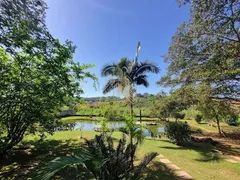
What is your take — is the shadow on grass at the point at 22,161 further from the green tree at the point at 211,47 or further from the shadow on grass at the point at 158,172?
the green tree at the point at 211,47

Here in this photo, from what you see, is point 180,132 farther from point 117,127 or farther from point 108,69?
point 108,69

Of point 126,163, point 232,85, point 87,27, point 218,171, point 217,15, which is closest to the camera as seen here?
point 126,163

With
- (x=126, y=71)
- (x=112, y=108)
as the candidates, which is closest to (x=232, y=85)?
(x=126, y=71)

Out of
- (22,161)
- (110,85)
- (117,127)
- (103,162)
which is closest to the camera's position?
(103,162)

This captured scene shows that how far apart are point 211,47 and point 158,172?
196 inches

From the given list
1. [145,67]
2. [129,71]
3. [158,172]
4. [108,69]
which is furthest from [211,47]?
[108,69]

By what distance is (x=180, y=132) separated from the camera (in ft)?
24.9

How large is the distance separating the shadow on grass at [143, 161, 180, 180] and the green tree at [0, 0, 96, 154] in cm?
332

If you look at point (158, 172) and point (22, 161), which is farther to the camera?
point (22, 161)

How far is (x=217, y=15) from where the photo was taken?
4.87 m

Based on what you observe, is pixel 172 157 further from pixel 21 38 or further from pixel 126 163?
pixel 21 38

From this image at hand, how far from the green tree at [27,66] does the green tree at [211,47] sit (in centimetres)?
469

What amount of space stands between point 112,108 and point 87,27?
514 centimetres

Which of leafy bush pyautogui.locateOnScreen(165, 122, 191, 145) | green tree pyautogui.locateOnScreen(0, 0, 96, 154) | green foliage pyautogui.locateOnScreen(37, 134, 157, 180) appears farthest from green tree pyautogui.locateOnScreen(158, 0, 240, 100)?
green tree pyautogui.locateOnScreen(0, 0, 96, 154)
